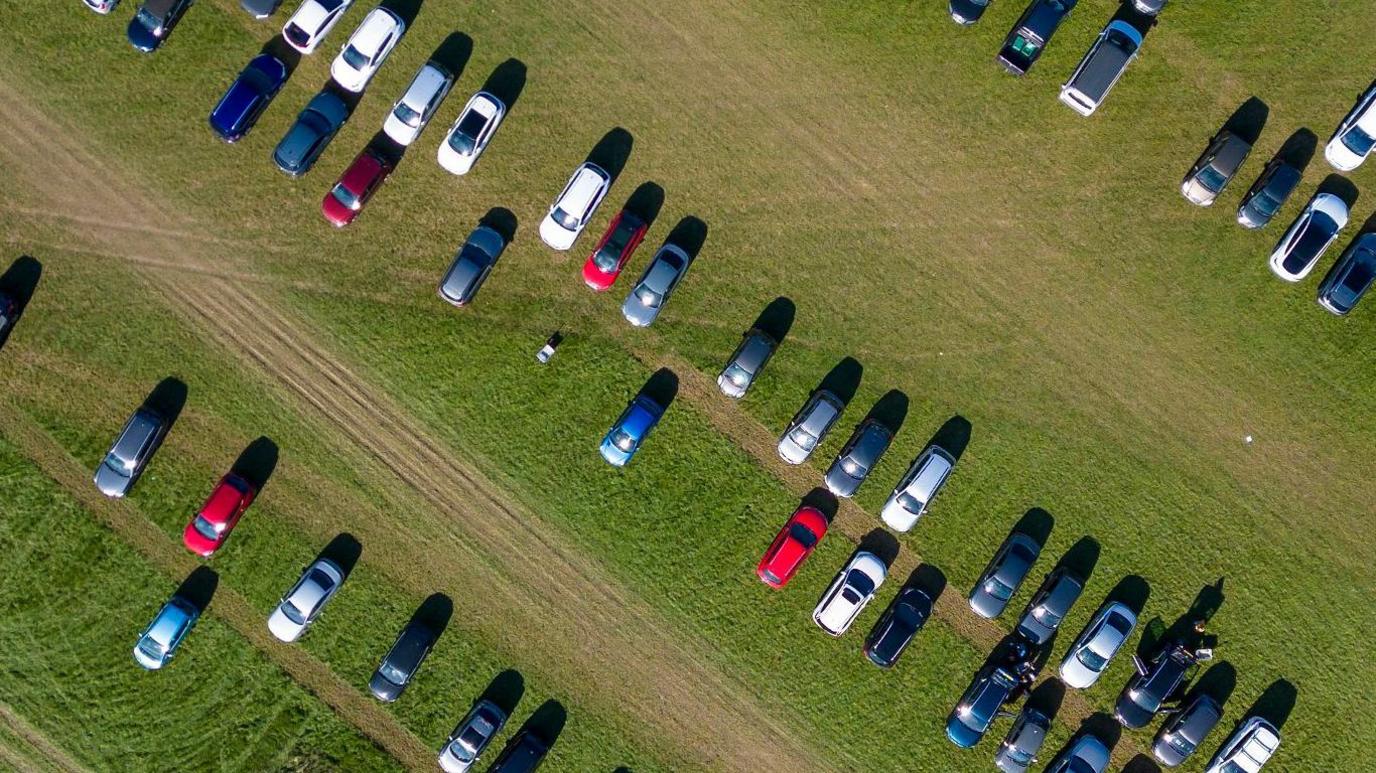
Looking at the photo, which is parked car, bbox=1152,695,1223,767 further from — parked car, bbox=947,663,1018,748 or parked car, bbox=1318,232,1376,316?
parked car, bbox=1318,232,1376,316

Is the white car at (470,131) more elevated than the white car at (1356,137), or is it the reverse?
the white car at (1356,137)

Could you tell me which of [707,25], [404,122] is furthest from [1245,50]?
[404,122]

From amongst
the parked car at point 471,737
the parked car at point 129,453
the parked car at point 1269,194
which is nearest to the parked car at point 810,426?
the parked car at point 471,737

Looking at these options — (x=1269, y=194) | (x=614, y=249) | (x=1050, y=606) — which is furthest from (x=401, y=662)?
(x=1269, y=194)

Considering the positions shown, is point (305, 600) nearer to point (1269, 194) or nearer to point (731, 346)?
point (731, 346)

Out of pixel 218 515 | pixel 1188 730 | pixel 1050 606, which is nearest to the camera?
pixel 218 515

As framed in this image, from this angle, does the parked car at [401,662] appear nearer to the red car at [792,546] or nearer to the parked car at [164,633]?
the parked car at [164,633]

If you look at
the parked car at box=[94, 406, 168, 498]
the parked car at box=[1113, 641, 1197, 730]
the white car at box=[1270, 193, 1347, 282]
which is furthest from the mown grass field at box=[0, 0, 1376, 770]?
the white car at box=[1270, 193, 1347, 282]
